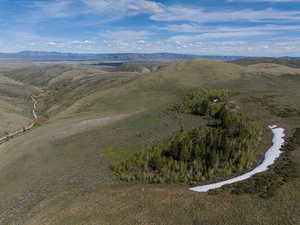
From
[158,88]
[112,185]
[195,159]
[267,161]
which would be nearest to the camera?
[112,185]

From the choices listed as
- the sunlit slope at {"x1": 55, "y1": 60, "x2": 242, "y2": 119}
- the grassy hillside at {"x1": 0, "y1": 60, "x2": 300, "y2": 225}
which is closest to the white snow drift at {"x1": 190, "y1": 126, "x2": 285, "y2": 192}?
the grassy hillside at {"x1": 0, "y1": 60, "x2": 300, "y2": 225}

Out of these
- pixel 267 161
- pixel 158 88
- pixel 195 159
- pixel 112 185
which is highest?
pixel 158 88

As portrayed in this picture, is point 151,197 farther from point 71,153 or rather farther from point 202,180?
point 71,153

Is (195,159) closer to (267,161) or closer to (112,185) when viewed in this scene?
(267,161)

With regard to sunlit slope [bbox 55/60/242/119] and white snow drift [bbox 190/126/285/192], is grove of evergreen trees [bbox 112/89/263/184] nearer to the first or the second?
white snow drift [bbox 190/126/285/192]

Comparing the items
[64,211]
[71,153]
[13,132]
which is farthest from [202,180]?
[13,132]

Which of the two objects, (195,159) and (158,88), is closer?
(195,159)

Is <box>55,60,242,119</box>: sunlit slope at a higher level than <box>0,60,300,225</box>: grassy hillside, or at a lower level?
higher

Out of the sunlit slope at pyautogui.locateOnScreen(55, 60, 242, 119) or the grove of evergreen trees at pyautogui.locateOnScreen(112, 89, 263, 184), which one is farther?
the sunlit slope at pyautogui.locateOnScreen(55, 60, 242, 119)

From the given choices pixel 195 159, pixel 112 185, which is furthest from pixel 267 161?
pixel 112 185

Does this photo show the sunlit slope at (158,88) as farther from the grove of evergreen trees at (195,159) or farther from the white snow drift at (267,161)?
the white snow drift at (267,161)

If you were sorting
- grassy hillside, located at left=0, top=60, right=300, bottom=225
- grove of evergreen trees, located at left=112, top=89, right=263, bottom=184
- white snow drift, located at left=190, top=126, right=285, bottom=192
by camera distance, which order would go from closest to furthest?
grassy hillside, located at left=0, top=60, right=300, bottom=225, white snow drift, located at left=190, top=126, right=285, bottom=192, grove of evergreen trees, located at left=112, top=89, right=263, bottom=184
